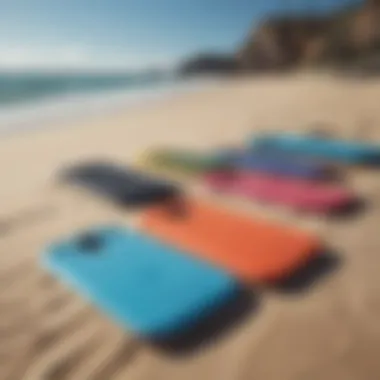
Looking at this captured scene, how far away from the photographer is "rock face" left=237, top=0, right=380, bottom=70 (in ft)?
11.7

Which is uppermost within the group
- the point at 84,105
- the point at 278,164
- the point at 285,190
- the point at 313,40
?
the point at 313,40

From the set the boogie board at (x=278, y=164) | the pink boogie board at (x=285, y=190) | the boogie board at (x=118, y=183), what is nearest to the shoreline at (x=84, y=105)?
the boogie board at (x=118, y=183)

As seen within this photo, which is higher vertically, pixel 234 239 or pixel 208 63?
pixel 208 63

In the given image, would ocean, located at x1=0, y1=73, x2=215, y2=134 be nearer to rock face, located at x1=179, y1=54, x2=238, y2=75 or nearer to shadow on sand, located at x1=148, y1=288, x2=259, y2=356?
rock face, located at x1=179, y1=54, x2=238, y2=75

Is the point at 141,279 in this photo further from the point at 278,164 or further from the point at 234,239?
the point at 278,164

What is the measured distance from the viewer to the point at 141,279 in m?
1.05

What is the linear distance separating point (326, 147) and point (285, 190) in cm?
61

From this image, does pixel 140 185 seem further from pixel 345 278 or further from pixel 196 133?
pixel 196 133

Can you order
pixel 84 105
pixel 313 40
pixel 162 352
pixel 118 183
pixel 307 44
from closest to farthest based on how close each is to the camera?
pixel 162 352
pixel 118 183
pixel 313 40
pixel 307 44
pixel 84 105

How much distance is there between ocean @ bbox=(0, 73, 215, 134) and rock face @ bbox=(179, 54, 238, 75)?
1.15 feet

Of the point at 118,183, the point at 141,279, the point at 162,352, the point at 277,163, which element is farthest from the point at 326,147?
the point at 162,352

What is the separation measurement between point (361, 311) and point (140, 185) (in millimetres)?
962

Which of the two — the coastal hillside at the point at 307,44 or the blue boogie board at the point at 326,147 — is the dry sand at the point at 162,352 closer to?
the blue boogie board at the point at 326,147

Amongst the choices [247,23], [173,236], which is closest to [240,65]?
[247,23]
